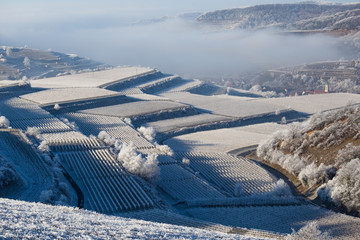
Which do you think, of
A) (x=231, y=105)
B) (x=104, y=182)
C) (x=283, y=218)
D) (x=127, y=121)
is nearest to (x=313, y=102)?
(x=231, y=105)

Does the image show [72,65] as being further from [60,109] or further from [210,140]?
[210,140]

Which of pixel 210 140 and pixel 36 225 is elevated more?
pixel 36 225

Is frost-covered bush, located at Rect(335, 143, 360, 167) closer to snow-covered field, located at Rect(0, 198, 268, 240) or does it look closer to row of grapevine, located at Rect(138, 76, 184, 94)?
snow-covered field, located at Rect(0, 198, 268, 240)

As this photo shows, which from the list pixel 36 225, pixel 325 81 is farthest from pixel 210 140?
pixel 325 81

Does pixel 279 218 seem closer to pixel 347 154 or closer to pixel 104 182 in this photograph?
pixel 347 154

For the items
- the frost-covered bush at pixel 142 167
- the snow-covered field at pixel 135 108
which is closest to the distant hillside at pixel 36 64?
the snow-covered field at pixel 135 108

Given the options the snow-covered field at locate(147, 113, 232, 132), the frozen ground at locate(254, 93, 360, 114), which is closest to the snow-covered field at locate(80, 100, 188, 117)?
the snow-covered field at locate(147, 113, 232, 132)
